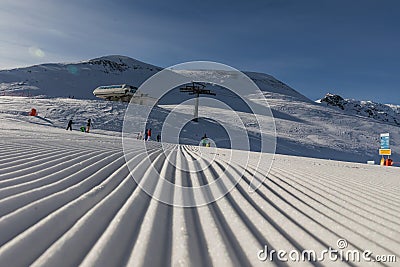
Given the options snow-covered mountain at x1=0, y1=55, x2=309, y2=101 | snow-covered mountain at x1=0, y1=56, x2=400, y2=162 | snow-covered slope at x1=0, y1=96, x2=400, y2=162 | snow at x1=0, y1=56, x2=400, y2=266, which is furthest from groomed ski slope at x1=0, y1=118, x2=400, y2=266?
snow-covered mountain at x1=0, y1=55, x2=309, y2=101

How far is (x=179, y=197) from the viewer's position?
13.0 feet

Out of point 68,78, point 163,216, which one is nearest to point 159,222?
point 163,216

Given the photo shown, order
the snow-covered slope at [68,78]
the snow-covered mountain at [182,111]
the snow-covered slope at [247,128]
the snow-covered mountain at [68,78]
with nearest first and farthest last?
1. the snow-covered slope at [247,128]
2. the snow-covered mountain at [182,111]
3. the snow-covered mountain at [68,78]
4. the snow-covered slope at [68,78]

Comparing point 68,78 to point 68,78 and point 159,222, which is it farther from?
point 159,222

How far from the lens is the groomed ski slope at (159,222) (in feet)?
7.09

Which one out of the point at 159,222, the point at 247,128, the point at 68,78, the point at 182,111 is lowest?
the point at 159,222

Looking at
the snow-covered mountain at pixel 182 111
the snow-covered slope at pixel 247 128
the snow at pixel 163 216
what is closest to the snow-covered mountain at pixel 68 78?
the snow-covered mountain at pixel 182 111

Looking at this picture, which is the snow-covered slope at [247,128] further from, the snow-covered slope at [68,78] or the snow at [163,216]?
the snow at [163,216]

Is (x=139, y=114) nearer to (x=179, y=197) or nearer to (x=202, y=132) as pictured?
(x=202, y=132)

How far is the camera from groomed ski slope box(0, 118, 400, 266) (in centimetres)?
216

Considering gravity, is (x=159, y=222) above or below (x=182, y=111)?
below

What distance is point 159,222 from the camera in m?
2.92

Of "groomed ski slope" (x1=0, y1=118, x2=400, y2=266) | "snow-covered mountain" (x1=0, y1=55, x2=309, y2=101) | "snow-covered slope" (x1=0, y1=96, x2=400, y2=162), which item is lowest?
"groomed ski slope" (x1=0, y1=118, x2=400, y2=266)

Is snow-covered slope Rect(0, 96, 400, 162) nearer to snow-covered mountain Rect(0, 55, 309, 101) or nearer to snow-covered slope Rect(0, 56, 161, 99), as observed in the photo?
snow-covered mountain Rect(0, 55, 309, 101)
